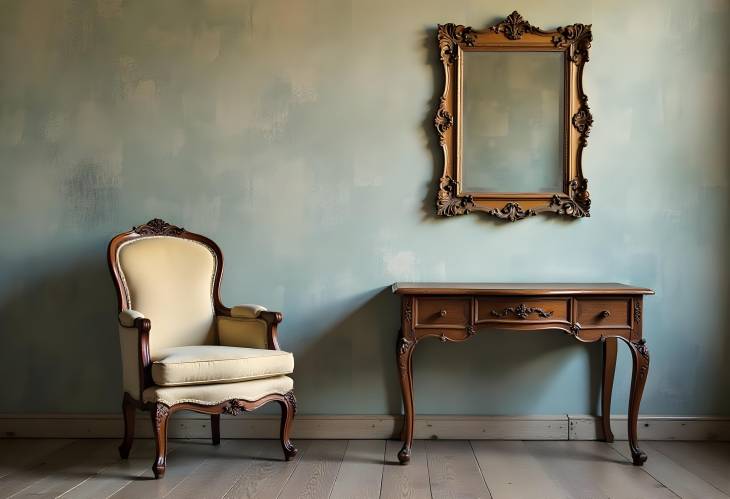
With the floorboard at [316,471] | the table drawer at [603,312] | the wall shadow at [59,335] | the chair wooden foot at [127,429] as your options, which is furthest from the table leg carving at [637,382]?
the wall shadow at [59,335]

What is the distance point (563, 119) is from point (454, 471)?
184 centimetres

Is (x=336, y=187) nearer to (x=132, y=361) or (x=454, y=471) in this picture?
(x=132, y=361)

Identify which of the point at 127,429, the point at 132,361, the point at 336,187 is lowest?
the point at 127,429

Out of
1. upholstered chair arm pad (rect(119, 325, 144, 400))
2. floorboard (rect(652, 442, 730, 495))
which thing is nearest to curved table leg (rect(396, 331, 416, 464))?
upholstered chair arm pad (rect(119, 325, 144, 400))

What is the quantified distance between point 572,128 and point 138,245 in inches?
88.8

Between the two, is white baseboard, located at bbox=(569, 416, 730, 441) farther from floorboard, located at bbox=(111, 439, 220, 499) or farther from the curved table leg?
floorboard, located at bbox=(111, 439, 220, 499)

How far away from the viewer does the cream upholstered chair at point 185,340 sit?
2.94 m

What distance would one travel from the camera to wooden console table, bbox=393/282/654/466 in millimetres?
3090

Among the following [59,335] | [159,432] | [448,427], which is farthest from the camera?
[59,335]

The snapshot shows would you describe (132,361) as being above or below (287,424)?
above

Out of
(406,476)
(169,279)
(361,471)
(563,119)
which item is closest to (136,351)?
(169,279)

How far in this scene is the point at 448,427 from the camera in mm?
3570

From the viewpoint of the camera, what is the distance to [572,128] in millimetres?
3572

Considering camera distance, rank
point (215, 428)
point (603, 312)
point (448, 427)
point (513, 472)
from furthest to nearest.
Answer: point (448, 427), point (215, 428), point (603, 312), point (513, 472)
